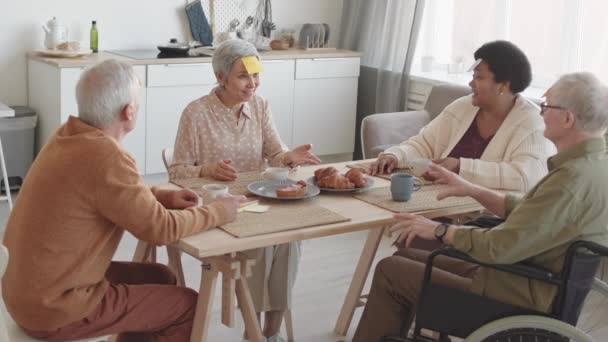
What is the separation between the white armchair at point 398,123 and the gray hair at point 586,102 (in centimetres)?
221

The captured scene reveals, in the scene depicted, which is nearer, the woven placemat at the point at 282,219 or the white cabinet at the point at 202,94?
the woven placemat at the point at 282,219

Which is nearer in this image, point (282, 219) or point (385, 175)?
point (282, 219)

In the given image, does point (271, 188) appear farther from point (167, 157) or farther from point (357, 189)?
point (167, 157)

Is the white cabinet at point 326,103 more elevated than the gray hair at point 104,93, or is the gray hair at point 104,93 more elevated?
the gray hair at point 104,93


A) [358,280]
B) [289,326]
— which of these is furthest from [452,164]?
[289,326]

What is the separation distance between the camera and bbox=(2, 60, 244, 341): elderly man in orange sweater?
90.1 inches

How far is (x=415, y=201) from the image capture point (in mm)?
2898

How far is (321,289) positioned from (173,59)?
1853mm

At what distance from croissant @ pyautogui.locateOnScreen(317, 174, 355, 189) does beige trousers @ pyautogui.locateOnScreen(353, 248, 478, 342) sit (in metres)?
0.30

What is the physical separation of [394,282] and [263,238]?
1.76ft

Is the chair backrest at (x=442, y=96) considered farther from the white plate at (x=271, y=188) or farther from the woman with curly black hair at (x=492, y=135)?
the white plate at (x=271, y=188)

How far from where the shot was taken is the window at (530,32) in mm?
4883

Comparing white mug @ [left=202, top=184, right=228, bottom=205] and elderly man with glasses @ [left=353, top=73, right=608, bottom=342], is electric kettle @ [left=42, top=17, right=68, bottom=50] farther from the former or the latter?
elderly man with glasses @ [left=353, top=73, right=608, bottom=342]

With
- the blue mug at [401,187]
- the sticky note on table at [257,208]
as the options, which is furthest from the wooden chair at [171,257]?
the blue mug at [401,187]
